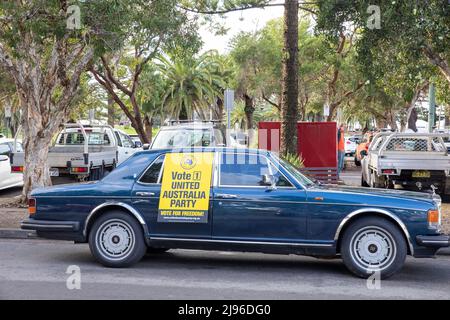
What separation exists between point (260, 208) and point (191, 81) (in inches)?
1358

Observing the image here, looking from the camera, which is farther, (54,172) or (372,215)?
(54,172)

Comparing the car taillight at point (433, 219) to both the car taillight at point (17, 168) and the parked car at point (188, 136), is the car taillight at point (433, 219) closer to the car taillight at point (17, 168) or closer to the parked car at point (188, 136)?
the parked car at point (188, 136)

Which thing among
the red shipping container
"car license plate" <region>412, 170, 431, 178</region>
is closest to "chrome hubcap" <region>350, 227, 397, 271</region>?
"car license plate" <region>412, 170, 431, 178</region>

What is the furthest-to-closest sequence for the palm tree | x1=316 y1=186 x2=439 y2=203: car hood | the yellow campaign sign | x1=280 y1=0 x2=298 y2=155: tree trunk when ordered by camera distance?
the palm tree, x1=280 y1=0 x2=298 y2=155: tree trunk, the yellow campaign sign, x1=316 y1=186 x2=439 y2=203: car hood

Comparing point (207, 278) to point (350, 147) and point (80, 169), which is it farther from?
point (350, 147)

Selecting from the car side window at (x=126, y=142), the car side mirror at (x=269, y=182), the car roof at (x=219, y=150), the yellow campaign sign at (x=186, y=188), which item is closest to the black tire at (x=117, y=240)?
the yellow campaign sign at (x=186, y=188)

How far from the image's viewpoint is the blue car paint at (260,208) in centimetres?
728

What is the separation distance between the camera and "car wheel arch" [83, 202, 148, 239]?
7.73 m

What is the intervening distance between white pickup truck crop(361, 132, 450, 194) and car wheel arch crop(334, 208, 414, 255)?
7.03 m

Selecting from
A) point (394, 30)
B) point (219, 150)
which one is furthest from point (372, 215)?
point (394, 30)

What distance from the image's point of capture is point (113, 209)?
788 centimetres

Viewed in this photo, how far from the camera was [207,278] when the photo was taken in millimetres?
7391

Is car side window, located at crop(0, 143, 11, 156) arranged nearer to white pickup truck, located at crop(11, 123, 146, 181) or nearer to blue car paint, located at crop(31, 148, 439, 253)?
white pickup truck, located at crop(11, 123, 146, 181)
